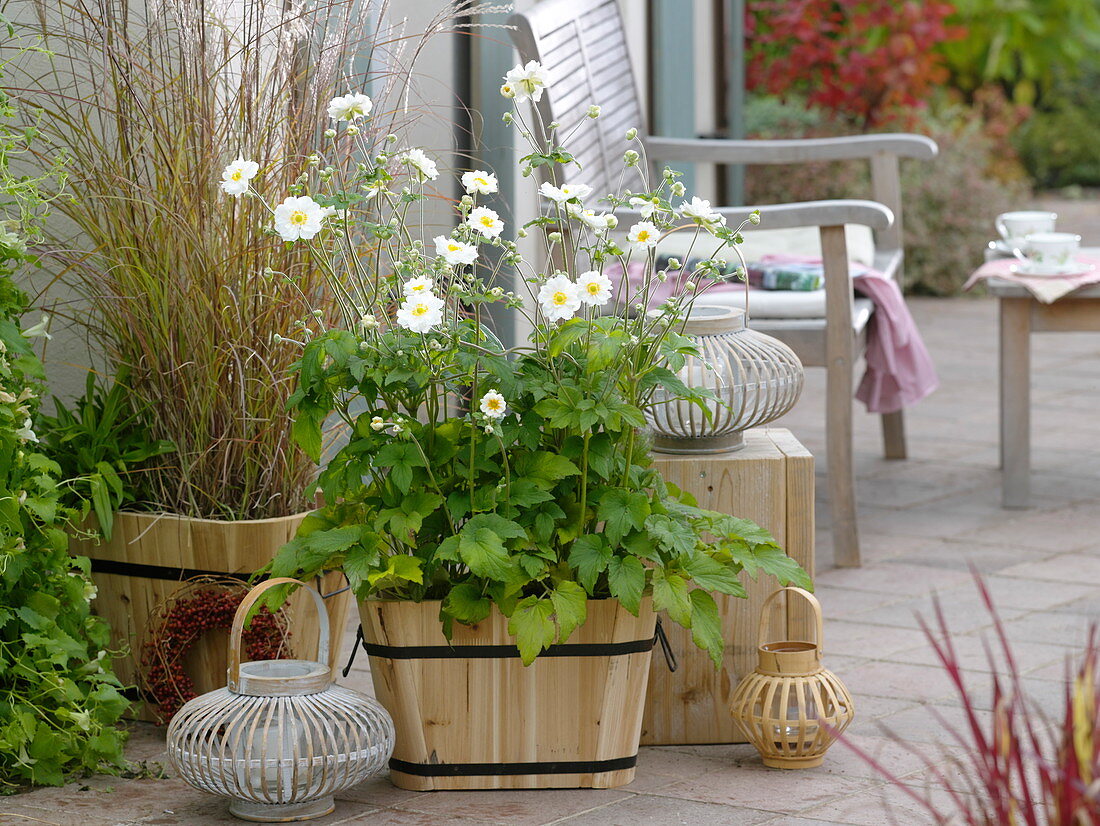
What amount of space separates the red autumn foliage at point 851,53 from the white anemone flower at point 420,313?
19.8 ft

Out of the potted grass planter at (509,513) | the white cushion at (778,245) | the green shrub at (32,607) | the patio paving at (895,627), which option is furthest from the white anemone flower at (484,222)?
the white cushion at (778,245)

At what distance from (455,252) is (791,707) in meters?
0.82

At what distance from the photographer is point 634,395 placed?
2100mm

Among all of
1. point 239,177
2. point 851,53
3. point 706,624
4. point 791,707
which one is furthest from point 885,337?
point 851,53

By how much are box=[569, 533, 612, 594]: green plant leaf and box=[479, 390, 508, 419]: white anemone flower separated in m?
0.21

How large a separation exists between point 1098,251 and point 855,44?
3.92 meters

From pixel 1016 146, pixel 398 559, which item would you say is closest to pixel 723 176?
pixel 398 559

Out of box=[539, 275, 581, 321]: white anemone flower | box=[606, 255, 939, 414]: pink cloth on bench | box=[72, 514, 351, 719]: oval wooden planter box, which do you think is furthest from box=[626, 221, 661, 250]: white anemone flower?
box=[606, 255, 939, 414]: pink cloth on bench

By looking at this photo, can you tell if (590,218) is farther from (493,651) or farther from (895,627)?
(895,627)

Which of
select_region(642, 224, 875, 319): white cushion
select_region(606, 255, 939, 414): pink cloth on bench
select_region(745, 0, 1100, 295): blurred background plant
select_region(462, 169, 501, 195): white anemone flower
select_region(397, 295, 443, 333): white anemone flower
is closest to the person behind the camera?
select_region(397, 295, 443, 333): white anemone flower

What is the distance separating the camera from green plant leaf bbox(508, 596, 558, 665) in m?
1.99

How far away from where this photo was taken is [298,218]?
196 centimetres

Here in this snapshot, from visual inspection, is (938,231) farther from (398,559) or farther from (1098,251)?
(398,559)

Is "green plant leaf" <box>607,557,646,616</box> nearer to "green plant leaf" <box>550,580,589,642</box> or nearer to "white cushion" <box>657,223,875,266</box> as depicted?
"green plant leaf" <box>550,580,589,642</box>
